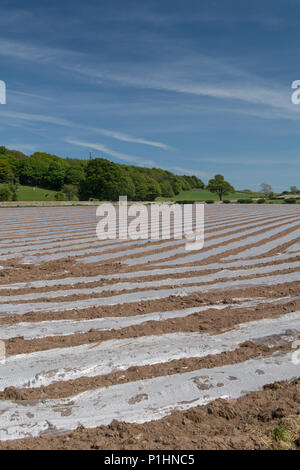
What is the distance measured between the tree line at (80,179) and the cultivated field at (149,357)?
32801 millimetres

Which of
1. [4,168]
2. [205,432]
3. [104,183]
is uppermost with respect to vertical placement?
[4,168]

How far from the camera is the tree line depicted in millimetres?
47844

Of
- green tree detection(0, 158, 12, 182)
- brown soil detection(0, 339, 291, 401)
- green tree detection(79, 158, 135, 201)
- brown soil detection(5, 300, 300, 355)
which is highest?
green tree detection(0, 158, 12, 182)

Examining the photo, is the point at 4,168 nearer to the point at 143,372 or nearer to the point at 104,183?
the point at 104,183

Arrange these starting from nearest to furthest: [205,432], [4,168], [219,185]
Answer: [205,432] → [4,168] → [219,185]

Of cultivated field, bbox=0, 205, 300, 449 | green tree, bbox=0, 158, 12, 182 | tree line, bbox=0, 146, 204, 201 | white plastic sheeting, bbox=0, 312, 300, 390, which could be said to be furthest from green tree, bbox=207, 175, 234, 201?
white plastic sheeting, bbox=0, 312, 300, 390

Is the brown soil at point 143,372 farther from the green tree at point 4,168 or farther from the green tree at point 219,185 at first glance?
the green tree at point 219,185

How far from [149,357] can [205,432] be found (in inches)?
32.9

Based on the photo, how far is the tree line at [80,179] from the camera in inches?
1884

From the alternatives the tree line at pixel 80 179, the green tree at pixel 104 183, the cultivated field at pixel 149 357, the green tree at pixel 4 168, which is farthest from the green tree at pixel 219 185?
the cultivated field at pixel 149 357

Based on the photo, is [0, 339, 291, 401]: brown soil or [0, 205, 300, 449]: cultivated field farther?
[0, 339, 291, 401]: brown soil

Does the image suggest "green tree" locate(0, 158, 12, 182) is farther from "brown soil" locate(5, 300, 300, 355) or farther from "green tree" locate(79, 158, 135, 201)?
"brown soil" locate(5, 300, 300, 355)

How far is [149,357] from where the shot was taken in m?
2.60

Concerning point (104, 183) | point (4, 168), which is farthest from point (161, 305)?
point (4, 168)
